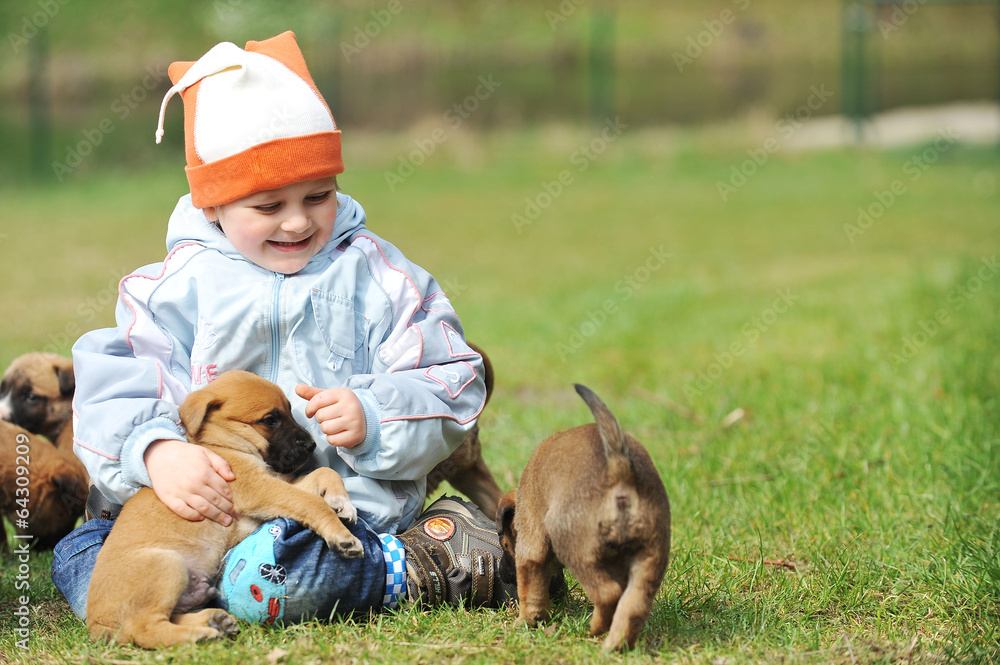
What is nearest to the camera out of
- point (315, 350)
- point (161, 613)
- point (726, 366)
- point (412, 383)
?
point (161, 613)

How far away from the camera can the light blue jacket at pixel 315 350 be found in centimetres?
307

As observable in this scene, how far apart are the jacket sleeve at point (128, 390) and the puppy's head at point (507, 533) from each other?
0.98 meters

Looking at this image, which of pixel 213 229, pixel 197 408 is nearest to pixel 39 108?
pixel 213 229

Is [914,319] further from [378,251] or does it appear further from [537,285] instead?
[378,251]

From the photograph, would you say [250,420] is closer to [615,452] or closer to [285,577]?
[285,577]

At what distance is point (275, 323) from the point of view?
127 inches

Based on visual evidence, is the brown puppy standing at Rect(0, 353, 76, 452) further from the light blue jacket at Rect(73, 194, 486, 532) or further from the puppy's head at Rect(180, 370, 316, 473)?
the puppy's head at Rect(180, 370, 316, 473)

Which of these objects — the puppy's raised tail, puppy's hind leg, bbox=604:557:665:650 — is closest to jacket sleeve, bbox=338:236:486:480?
the puppy's raised tail

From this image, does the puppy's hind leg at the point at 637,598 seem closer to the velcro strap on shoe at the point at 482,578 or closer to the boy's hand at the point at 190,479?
the velcro strap on shoe at the point at 482,578

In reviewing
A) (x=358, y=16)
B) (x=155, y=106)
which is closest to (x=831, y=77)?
(x=358, y=16)

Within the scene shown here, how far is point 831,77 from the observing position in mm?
23688

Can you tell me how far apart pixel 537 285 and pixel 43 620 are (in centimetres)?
707

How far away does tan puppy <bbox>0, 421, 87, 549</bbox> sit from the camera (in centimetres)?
389

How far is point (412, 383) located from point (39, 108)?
17.5 meters
